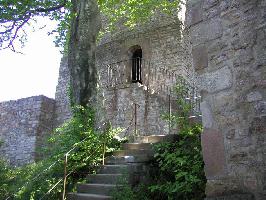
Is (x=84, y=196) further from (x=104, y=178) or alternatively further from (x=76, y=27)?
(x=76, y=27)

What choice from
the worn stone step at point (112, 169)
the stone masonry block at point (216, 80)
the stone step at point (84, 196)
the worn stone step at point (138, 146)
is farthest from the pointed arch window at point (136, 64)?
the stone masonry block at point (216, 80)

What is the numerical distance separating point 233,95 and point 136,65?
36.9 ft

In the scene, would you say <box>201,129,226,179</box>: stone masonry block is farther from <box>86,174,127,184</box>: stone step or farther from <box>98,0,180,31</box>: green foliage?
<box>98,0,180,31</box>: green foliage

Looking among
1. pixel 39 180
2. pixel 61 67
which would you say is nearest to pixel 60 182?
pixel 39 180

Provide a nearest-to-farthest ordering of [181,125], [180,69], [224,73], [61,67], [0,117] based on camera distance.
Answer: [224,73]
[181,125]
[180,69]
[0,117]
[61,67]

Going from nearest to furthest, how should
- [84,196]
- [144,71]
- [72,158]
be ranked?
[84,196], [72,158], [144,71]

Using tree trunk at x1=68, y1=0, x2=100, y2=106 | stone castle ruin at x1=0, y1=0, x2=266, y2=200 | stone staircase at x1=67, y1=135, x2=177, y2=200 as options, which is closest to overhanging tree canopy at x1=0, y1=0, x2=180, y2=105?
tree trunk at x1=68, y1=0, x2=100, y2=106

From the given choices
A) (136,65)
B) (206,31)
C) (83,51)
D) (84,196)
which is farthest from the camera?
(136,65)

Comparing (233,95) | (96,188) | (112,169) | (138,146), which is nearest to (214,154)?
(233,95)

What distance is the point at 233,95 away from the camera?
3.14 meters

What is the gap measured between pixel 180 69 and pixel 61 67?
6.29m

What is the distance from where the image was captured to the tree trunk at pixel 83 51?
8211mm

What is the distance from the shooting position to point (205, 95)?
3408mm

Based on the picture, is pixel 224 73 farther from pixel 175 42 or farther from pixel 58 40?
pixel 58 40
